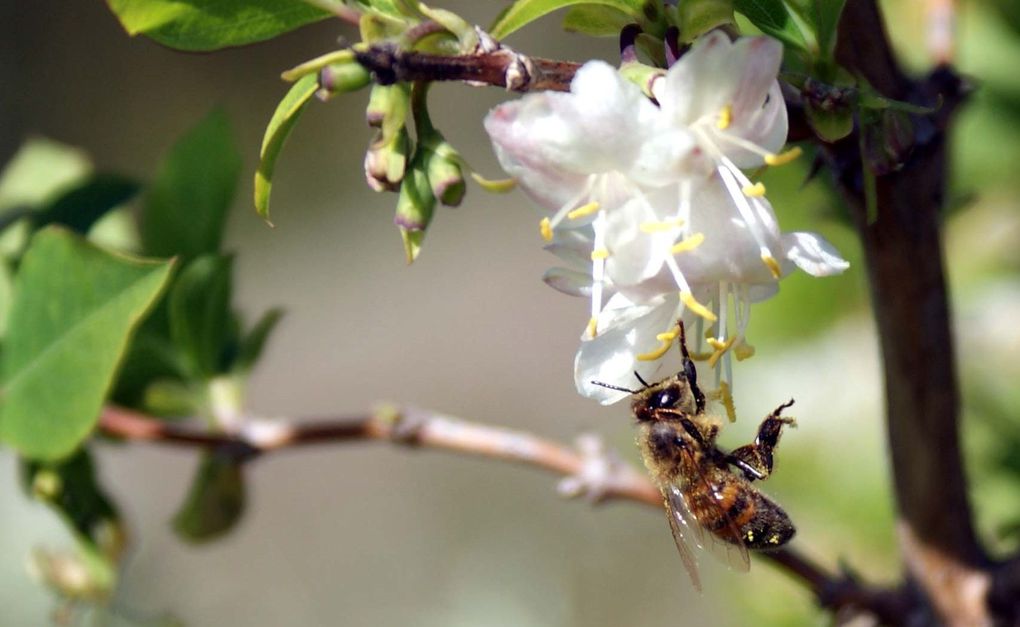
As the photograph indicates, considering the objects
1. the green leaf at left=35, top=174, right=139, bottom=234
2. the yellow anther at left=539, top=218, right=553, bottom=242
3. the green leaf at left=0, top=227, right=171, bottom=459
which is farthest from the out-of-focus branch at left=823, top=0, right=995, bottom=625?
the green leaf at left=35, top=174, right=139, bottom=234

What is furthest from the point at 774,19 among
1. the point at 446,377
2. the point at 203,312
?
the point at 446,377

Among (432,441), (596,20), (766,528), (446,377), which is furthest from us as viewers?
(446,377)

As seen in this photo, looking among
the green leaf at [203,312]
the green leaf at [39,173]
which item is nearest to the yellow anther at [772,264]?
the green leaf at [203,312]

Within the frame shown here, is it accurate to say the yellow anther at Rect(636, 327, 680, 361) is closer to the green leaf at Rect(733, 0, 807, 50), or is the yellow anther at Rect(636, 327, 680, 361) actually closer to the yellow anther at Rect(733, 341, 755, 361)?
the yellow anther at Rect(733, 341, 755, 361)

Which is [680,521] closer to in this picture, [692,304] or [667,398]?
[667,398]

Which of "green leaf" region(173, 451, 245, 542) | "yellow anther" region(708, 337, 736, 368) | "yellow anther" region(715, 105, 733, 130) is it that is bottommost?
"green leaf" region(173, 451, 245, 542)

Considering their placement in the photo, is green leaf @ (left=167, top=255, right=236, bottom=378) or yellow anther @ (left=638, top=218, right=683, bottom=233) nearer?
yellow anther @ (left=638, top=218, right=683, bottom=233)
